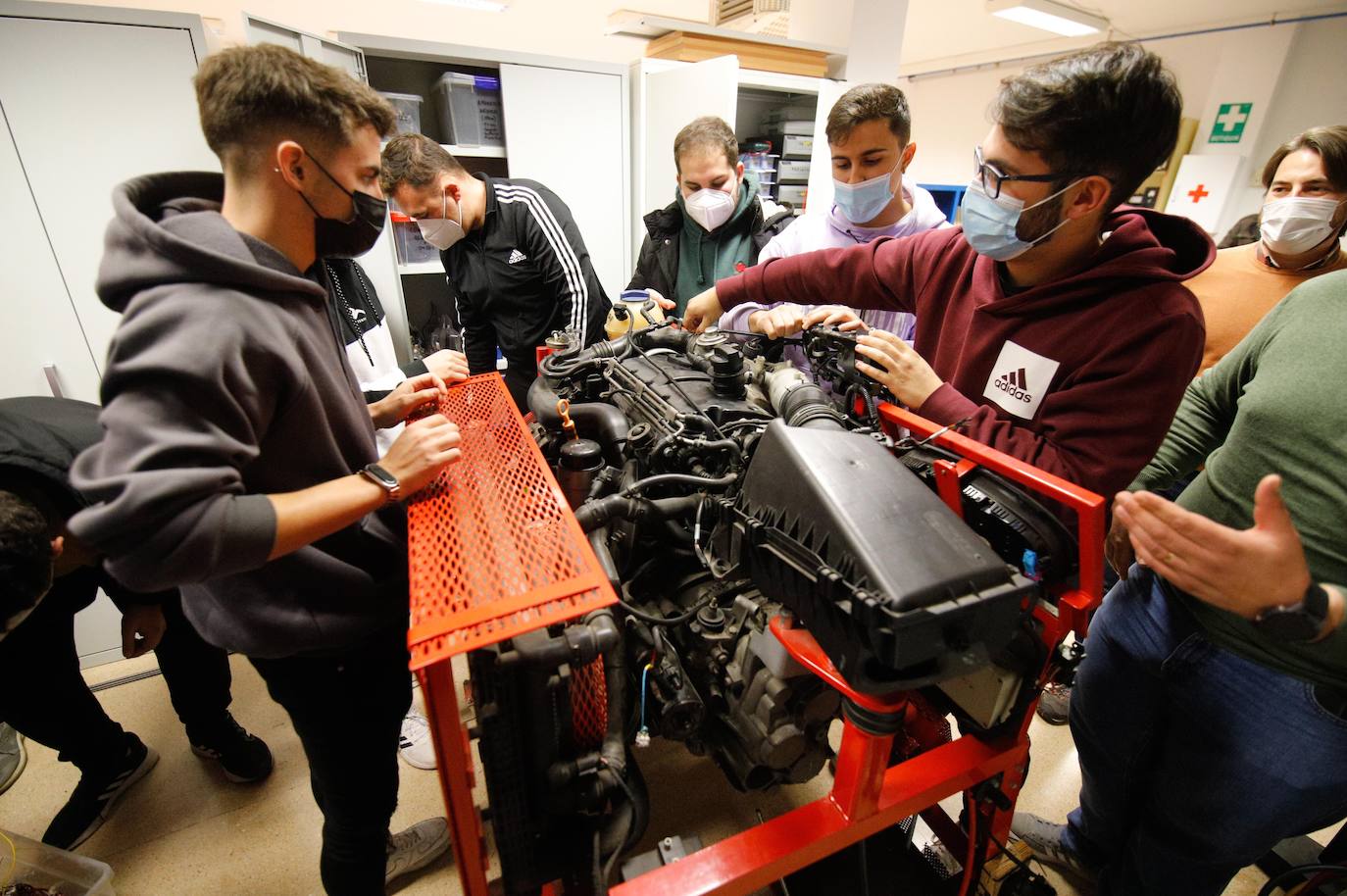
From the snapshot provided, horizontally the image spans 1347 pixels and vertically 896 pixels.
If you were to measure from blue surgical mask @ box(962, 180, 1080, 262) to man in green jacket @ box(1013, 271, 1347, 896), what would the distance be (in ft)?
1.46

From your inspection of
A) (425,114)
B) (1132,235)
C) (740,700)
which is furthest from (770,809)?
(425,114)

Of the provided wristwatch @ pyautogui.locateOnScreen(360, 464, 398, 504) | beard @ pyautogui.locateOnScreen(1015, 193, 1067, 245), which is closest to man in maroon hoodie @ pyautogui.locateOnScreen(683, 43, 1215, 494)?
beard @ pyautogui.locateOnScreen(1015, 193, 1067, 245)

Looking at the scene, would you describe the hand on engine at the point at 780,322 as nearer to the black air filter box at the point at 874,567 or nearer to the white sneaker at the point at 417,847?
the black air filter box at the point at 874,567

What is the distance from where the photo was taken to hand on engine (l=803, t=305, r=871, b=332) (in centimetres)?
133

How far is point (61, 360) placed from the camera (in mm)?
2041

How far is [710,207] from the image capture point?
2406mm

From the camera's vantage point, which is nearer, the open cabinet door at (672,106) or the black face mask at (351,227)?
the black face mask at (351,227)

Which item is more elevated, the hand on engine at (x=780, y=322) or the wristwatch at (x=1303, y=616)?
the hand on engine at (x=780, y=322)

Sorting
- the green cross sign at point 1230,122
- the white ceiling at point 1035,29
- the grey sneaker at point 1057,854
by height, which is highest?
the white ceiling at point 1035,29

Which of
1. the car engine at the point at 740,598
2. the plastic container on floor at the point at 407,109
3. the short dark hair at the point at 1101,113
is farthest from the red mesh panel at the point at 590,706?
the plastic container on floor at the point at 407,109

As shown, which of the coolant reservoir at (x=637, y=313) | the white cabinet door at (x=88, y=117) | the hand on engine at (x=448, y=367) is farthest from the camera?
the coolant reservoir at (x=637, y=313)

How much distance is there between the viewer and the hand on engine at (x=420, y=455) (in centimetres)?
95

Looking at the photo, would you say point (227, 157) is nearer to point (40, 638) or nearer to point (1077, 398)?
point (1077, 398)

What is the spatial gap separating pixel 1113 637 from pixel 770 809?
103 cm
